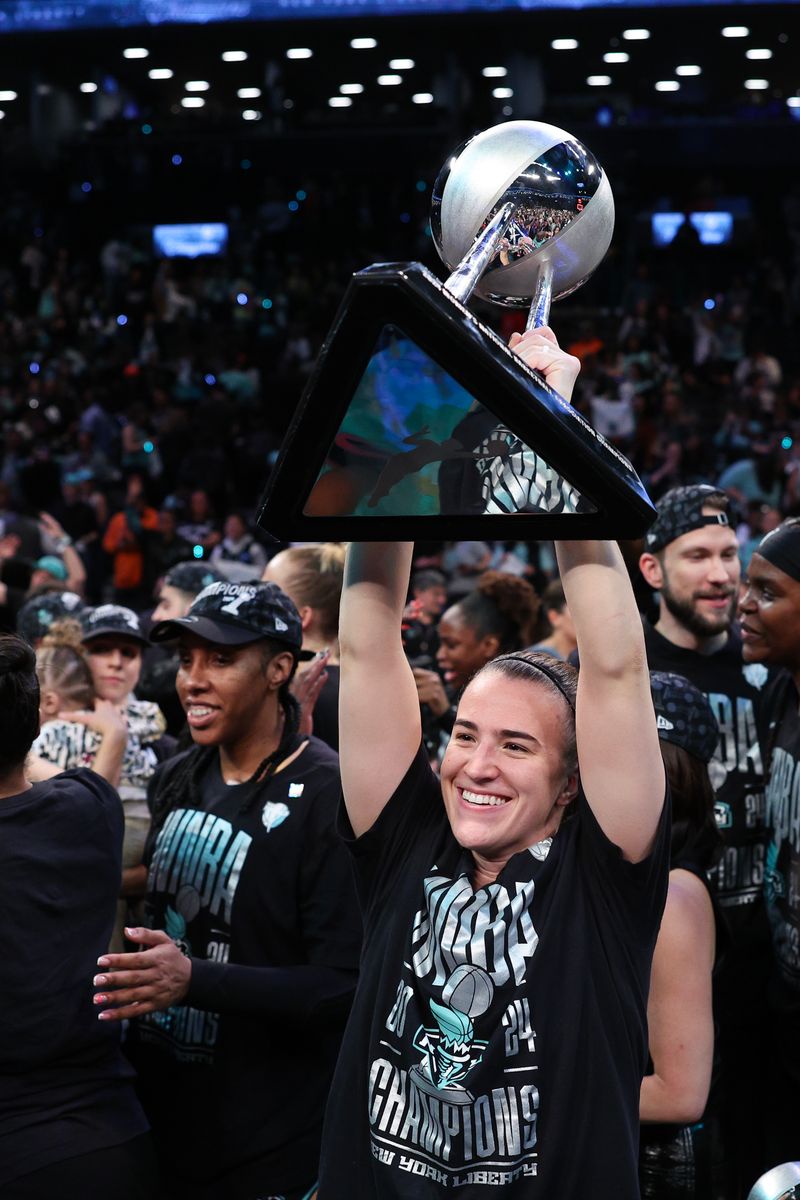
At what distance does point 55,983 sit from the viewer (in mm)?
2447

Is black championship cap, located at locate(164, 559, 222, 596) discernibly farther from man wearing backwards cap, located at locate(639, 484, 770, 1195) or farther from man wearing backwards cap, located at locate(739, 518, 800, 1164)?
man wearing backwards cap, located at locate(739, 518, 800, 1164)

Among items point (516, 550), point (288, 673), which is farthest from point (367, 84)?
point (288, 673)

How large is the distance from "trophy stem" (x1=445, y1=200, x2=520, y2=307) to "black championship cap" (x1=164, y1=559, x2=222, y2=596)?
10.5ft

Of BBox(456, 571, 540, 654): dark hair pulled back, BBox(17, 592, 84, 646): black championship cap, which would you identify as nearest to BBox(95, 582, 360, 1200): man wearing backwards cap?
BBox(17, 592, 84, 646): black championship cap

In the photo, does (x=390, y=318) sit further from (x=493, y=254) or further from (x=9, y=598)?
(x=9, y=598)

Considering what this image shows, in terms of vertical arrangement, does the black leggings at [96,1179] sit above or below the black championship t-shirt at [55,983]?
below

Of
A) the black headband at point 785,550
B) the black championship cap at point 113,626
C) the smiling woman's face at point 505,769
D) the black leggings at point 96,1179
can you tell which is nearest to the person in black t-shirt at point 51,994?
the black leggings at point 96,1179

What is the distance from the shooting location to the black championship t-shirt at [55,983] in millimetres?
2416

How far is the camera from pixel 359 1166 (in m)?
1.92

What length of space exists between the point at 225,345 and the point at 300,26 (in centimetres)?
409

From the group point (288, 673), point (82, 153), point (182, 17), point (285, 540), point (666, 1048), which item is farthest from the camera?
point (82, 153)

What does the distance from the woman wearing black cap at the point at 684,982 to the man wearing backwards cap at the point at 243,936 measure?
580 millimetres

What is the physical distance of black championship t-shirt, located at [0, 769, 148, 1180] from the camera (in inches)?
95.1

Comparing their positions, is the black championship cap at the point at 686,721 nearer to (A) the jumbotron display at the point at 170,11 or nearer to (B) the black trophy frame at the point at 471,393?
(B) the black trophy frame at the point at 471,393
